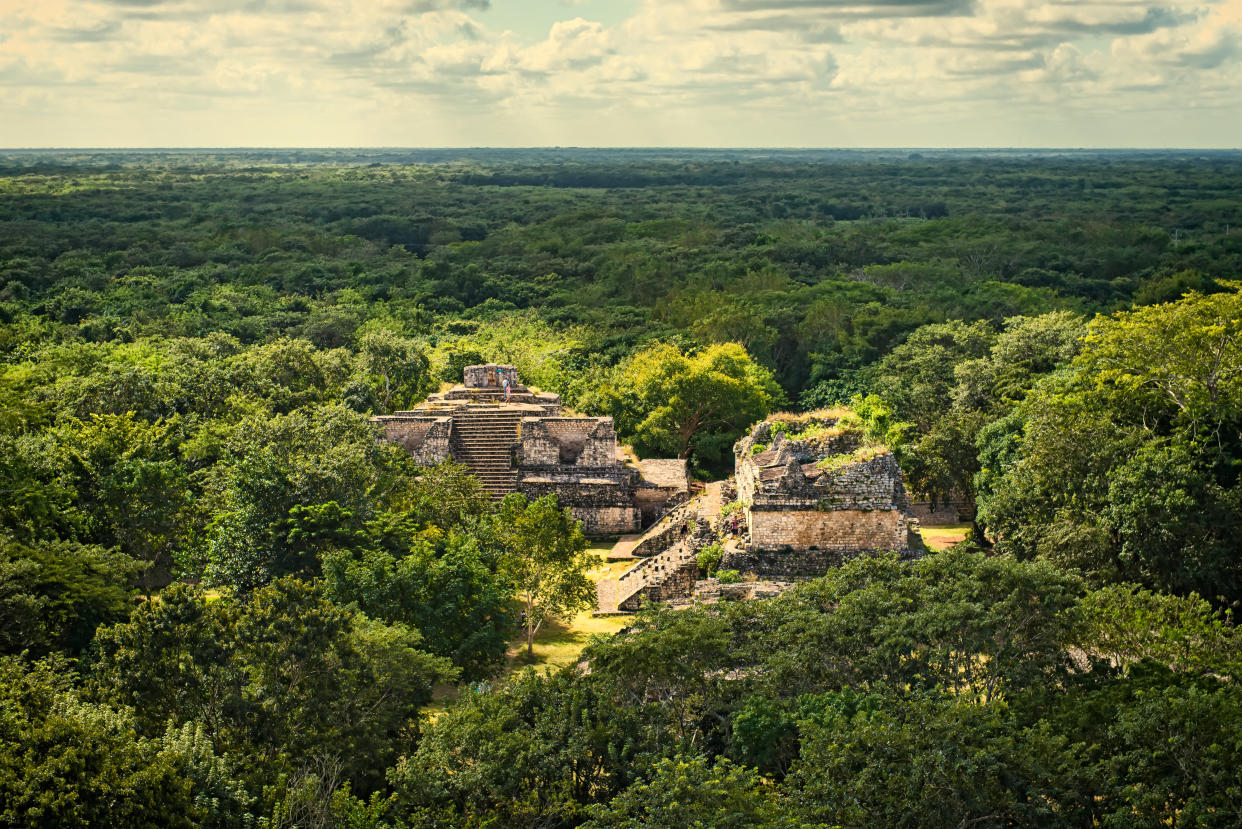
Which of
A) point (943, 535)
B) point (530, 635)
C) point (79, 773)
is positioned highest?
point (79, 773)

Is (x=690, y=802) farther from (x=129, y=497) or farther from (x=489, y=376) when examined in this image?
(x=489, y=376)

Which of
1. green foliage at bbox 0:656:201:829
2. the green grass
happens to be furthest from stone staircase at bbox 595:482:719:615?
green foliage at bbox 0:656:201:829

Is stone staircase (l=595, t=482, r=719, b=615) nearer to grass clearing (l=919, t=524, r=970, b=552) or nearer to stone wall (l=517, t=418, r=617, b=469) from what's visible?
stone wall (l=517, t=418, r=617, b=469)

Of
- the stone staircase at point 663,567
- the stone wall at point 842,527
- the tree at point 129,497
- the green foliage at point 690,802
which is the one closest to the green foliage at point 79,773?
the green foliage at point 690,802

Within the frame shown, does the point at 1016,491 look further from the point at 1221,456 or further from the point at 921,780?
the point at 921,780

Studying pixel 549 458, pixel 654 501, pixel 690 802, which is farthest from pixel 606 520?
pixel 690 802

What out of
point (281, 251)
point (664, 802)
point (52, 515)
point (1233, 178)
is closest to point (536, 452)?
point (52, 515)

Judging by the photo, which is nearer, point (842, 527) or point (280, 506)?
point (280, 506)
